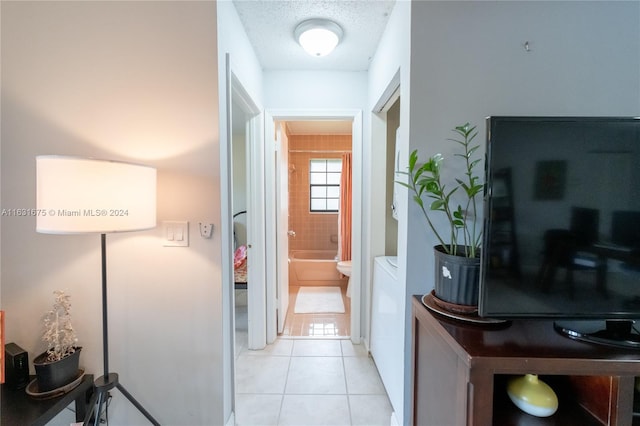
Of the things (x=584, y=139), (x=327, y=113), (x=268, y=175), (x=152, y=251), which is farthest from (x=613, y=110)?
(x=152, y=251)

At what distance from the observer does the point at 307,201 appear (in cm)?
481

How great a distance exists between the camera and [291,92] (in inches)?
90.0

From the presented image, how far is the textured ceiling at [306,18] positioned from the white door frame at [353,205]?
1.24 ft

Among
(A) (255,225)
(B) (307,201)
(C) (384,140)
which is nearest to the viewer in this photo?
(C) (384,140)

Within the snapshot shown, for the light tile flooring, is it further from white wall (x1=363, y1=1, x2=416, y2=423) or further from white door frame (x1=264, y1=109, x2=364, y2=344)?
white wall (x1=363, y1=1, x2=416, y2=423)

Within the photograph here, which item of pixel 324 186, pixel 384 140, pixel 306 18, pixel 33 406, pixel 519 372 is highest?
pixel 306 18

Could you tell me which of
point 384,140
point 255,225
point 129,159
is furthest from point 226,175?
point 384,140

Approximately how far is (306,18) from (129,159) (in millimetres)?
1335

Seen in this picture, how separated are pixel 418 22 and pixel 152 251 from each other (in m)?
1.72

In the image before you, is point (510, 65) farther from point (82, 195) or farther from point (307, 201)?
point (307, 201)

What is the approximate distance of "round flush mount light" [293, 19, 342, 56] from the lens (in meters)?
1.66

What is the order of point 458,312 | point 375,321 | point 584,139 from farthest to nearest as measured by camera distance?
point 375,321 → point 458,312 → point 584,139

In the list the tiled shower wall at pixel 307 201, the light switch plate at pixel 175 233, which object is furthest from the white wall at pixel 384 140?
the tiled shower wall at pixel 307 201

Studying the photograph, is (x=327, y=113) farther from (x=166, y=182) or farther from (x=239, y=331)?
(x=239, y=331)
